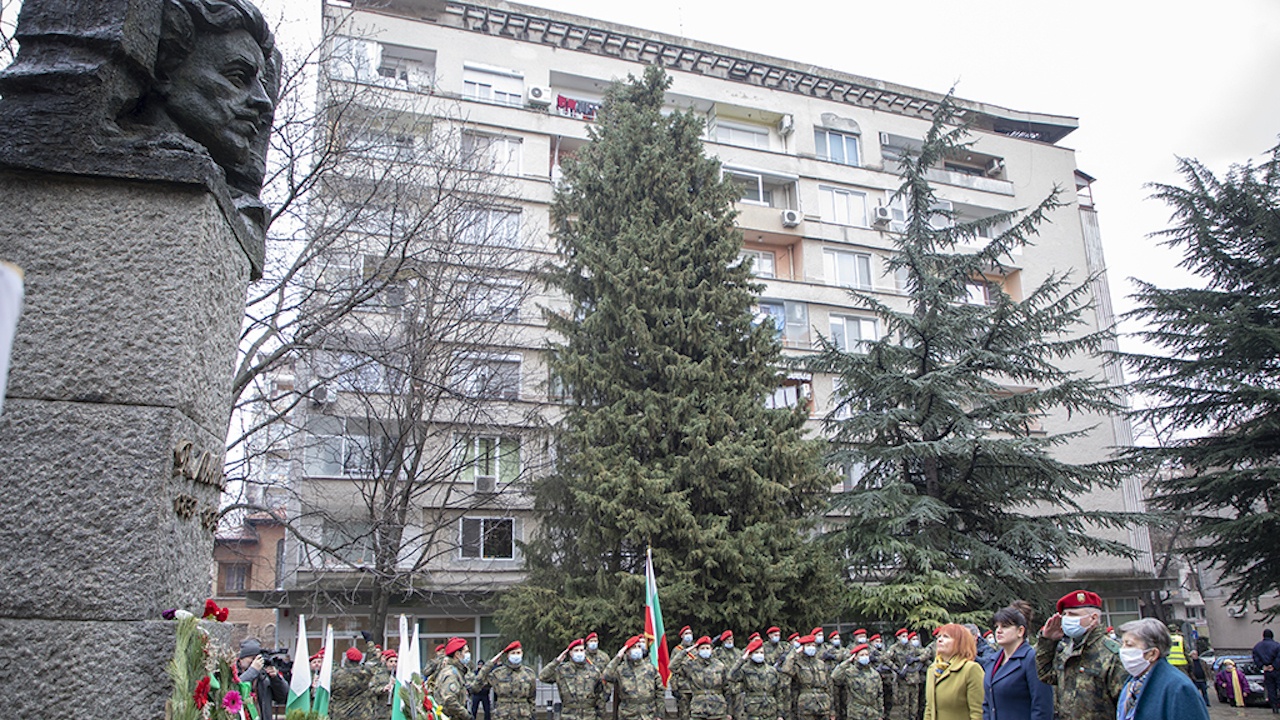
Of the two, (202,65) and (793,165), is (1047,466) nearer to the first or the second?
(793,165)

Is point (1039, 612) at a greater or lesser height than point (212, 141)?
lesser

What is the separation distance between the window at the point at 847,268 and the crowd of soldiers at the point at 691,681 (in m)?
15.4

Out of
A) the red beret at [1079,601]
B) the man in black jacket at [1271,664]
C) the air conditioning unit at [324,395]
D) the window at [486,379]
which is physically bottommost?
the man in black jacket at [1271,664]

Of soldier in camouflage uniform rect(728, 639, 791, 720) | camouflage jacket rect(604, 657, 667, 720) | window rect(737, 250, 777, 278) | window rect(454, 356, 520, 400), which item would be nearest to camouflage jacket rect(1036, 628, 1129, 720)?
camouflage jacket rect(604, 657, 667, 720)

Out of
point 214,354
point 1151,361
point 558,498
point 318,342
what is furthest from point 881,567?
point 214,354

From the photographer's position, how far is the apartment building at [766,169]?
73.1ft

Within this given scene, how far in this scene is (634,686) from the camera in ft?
39.7

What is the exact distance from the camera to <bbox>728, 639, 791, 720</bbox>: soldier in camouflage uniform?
13195 millimetres

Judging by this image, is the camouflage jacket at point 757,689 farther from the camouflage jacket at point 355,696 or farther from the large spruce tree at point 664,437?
the camouflage jacket at point 355,696

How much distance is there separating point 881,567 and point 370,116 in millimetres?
13143

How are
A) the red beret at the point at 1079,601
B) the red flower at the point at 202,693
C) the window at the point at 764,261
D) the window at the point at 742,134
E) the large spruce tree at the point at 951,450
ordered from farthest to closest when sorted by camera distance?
1. the window at the point at 742,134
2. the window at the point at 764,261
3. the large spruce tree at the point at 951,450
4. the red beret at the point at 1079,601
5. the red flower at the point at 202,693

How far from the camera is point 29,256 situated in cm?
318

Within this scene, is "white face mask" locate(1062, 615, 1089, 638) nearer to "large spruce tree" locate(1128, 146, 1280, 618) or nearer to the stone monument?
the stone monument

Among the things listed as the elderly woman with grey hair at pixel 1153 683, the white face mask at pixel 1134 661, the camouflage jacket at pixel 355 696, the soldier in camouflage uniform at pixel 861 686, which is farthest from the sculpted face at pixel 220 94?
the soldier in camouflage uniform at pixel 861 686
